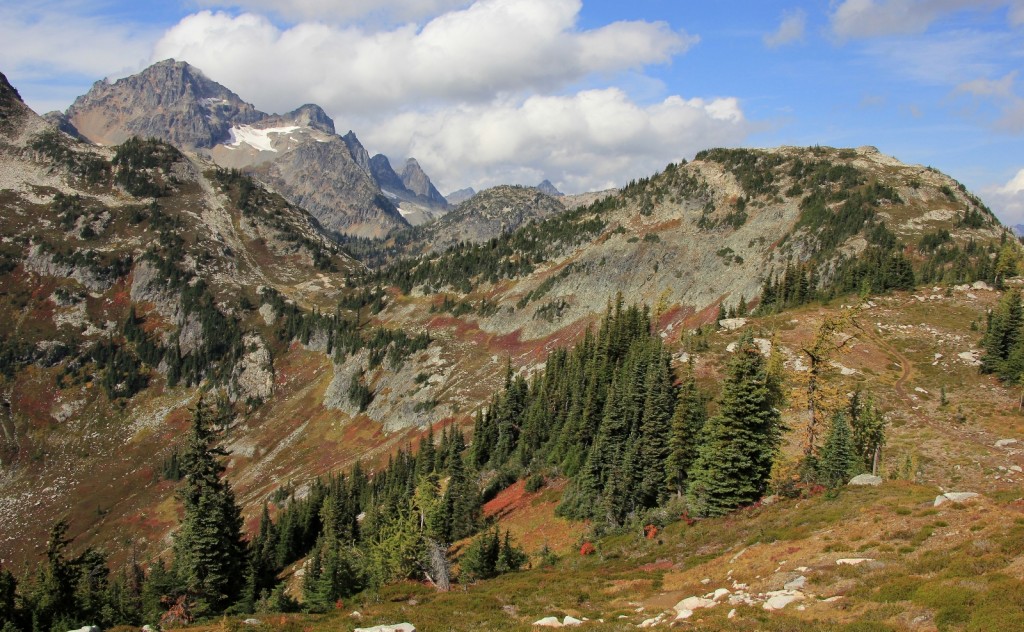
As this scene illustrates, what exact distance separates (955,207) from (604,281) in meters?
82.6

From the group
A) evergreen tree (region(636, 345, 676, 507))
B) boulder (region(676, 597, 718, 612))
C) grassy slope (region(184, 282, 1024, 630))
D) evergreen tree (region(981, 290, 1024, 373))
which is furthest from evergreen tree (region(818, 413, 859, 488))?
evergreen tree (region(981, 290, 1024, 373))

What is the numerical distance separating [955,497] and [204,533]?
46.8 metres

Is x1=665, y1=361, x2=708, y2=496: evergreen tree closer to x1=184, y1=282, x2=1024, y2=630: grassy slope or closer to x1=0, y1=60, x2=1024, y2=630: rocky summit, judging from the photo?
x1=0, y1=60, x2=1024, y2=630: rocky summit

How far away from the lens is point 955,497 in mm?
29297

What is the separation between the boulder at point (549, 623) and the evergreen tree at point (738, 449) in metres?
22.9

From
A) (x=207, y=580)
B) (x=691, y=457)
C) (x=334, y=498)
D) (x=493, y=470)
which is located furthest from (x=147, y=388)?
(x=691, y=457)

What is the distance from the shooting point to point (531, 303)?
6713 inches

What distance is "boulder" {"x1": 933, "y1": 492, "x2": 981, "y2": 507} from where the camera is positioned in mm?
28766

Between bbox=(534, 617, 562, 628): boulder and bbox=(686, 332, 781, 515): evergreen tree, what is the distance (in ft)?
75.2

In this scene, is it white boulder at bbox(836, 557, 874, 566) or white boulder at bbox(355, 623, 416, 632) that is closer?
white boulder at bbox(355, 623, 416, 632)

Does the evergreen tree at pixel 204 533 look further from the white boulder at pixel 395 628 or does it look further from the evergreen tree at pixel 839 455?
the evergreen tree at pixel 839 455

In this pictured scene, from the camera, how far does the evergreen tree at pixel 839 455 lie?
145 ft

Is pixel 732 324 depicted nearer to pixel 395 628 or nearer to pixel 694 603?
pixel 694 603

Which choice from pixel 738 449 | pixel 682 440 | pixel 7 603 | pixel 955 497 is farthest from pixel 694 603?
pixel 7 603
